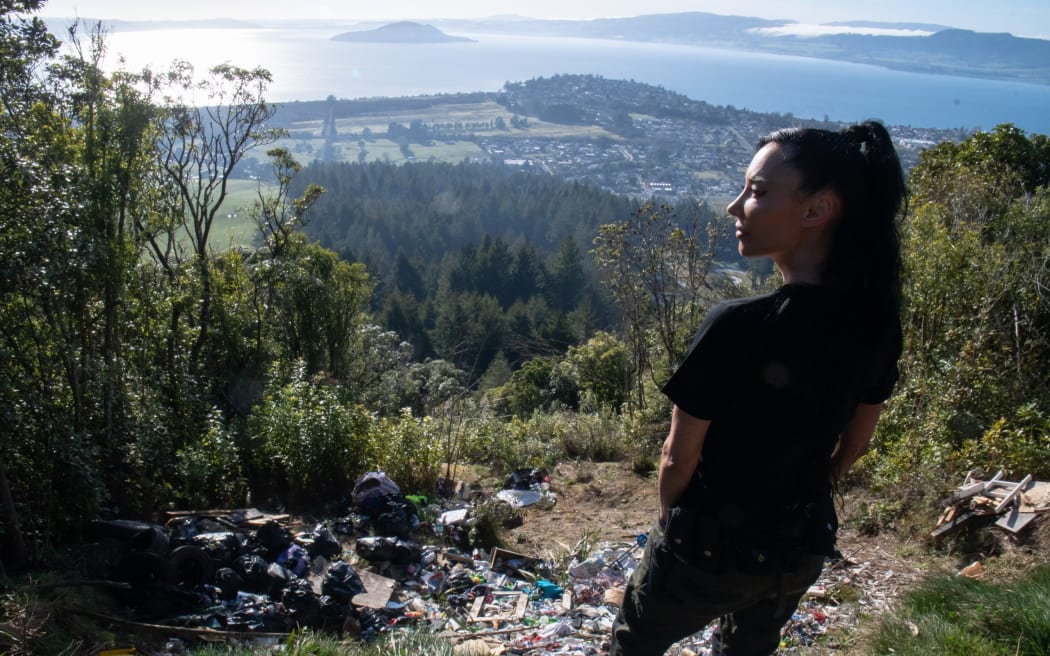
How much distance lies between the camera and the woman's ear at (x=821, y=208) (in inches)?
51.3

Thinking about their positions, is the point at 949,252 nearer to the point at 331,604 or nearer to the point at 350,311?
the point at 331,604

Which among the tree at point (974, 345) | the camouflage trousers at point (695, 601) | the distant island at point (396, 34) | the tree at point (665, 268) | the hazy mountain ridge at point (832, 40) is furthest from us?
the distant island at point (396, 34)

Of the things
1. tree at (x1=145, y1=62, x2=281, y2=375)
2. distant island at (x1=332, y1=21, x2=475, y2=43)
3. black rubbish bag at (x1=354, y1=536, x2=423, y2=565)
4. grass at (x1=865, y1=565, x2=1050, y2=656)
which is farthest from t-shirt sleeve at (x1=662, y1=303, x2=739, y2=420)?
distant island at (x1=332, y1=21, x2=475, y2=43)

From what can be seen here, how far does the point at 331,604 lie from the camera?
3.19 meters

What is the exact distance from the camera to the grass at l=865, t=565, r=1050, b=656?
80.6 inches

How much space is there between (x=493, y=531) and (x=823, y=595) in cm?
199

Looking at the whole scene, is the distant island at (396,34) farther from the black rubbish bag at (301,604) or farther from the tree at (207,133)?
the black rubbish bag at (301,604)

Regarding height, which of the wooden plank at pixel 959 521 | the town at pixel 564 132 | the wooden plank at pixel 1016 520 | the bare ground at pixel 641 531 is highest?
the town at pixel 564 132

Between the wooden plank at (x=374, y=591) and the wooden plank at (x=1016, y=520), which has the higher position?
the wooden plank at (x=1016, y=520)

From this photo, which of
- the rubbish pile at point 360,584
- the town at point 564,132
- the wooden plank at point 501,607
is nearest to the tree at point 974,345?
Result: the rubbish pile at point 360,584

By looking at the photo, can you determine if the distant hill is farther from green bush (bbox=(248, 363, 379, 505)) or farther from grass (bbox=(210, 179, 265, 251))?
grass (bbox=(210, 179, 265, 251))

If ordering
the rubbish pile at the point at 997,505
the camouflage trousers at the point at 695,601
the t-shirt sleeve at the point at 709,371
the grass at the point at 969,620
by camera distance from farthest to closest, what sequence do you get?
the rubbish pile at the point at 997,505 < the grass at the point at 969,620 < the camouflage trousers at the point at 695,601 < the t-shirt sleeve at the point at 709,371

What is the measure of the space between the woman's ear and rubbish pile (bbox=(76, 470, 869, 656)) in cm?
200

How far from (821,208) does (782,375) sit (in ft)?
1.11
